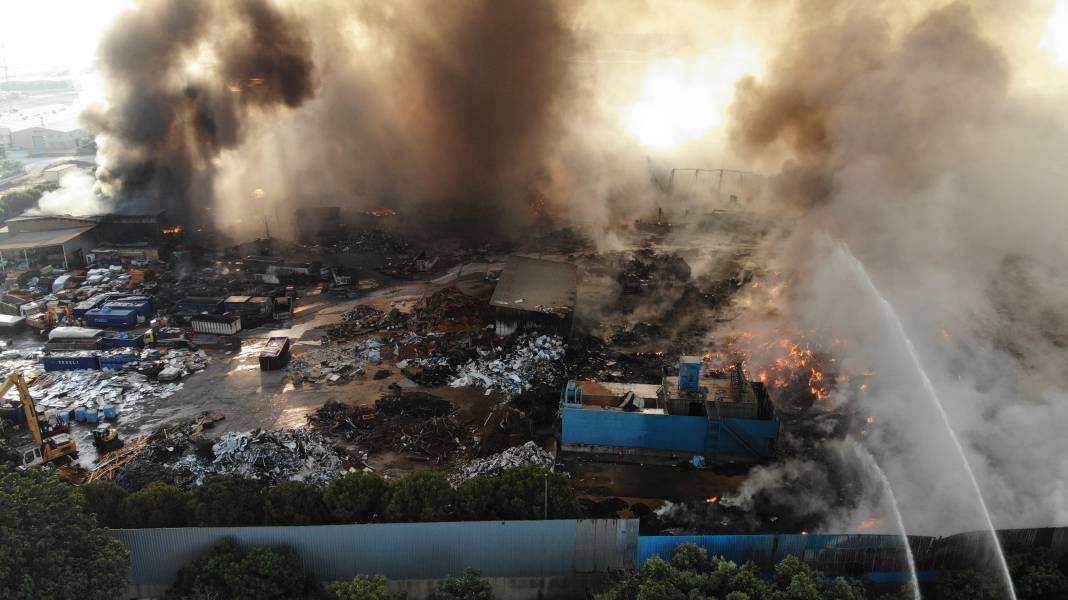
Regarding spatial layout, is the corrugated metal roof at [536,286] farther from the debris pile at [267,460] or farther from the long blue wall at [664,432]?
the debris pile at [267,460]

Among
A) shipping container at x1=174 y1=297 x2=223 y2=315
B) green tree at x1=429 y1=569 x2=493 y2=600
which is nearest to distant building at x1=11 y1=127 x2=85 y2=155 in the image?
shipping container at x1=174 y1=297 x2=223 y2=315

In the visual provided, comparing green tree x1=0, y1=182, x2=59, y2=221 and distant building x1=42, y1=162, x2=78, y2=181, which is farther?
distant building x1=42, y1=162, x2=78, y2=181

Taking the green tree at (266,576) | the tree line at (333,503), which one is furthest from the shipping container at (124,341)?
the green tree at (266,576)

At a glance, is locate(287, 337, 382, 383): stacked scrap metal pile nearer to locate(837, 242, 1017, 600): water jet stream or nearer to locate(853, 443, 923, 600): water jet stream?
locate(853, 443, 923, 600): water jet stream

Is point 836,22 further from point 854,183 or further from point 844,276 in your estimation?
point 844,276

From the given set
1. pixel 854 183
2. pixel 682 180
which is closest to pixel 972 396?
pixel 854 183

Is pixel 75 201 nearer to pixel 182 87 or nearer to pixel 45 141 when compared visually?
pixel 182 87
